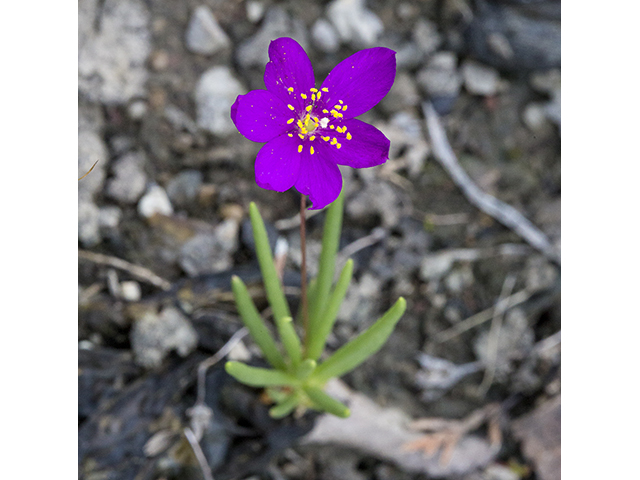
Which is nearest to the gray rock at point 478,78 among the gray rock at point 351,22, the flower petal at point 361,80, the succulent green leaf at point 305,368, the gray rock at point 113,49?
the gray rock at point 351,22

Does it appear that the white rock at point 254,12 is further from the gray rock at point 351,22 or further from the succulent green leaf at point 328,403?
the succulent green leaf at point 328,403

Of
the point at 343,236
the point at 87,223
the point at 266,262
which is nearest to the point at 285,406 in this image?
the point at 266,262

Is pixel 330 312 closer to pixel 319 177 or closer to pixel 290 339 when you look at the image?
pixel 290 339

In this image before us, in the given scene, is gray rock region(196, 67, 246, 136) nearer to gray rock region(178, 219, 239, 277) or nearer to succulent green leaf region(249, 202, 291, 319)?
gray rock region(178, 219, 239, 277)

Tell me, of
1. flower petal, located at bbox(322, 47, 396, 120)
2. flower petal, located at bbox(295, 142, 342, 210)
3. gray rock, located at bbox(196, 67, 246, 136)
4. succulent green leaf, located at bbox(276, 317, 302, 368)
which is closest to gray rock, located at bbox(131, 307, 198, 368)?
succulent green leaf, located at bbox(276, 317, 302, 368)

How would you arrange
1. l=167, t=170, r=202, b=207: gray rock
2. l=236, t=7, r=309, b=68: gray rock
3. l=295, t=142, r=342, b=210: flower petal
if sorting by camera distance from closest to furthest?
l=295, t=142, r=342, b=210: flower petal
l=167, t=170, r=202, b=207: gray rock
l=236, t=7, r=309, b=68: gray rock

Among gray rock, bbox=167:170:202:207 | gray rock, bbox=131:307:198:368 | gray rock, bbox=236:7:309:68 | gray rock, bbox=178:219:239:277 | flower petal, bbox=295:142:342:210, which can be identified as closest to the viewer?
flower petal, bbox=295:142:342:210
